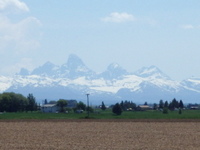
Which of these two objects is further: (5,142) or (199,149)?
(5,142)

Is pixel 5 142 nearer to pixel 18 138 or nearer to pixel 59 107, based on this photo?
pixel 18 138

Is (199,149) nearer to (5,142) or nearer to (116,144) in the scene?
(116,144)

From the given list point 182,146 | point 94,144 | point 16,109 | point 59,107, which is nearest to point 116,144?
point 94,144

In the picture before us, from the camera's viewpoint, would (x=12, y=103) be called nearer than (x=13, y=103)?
Yes

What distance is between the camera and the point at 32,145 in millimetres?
35469

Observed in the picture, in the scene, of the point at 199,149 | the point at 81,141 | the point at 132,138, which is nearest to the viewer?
the point at 199,149

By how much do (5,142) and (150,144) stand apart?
9.50 meters

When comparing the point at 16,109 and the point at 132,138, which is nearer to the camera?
the point at 132,138

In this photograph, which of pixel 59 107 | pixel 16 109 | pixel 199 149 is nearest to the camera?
pixel 199 149

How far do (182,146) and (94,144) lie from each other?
5.49 m

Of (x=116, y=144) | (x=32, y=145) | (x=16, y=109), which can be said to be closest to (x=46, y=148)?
(x=32, y=145)

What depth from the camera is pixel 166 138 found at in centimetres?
4119

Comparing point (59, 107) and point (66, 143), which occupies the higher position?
point (59, 107)

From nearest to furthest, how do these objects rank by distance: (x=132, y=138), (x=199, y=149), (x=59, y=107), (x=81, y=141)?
(x=199, y=149), (x=81, y=141), (x=132, y=138), (x=59, y=107)
